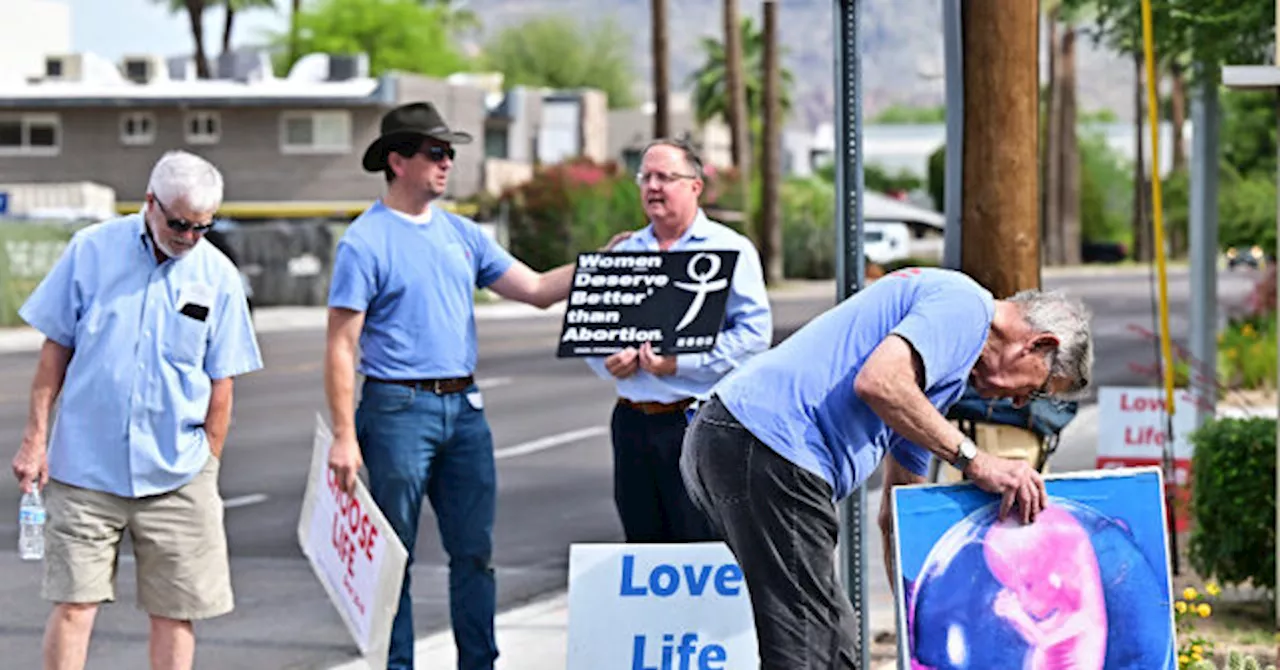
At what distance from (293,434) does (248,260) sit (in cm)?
2883

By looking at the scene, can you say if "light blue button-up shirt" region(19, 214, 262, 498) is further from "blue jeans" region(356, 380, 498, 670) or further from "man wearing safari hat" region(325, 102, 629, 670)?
"blue jeans" region(356, 380, 498, 670)

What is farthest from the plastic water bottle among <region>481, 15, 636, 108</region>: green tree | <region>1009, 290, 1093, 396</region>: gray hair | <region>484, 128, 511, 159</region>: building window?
<region>481, 15, 636, 108</region>: green tree

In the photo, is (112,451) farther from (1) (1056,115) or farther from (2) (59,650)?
(1) (1056,115)

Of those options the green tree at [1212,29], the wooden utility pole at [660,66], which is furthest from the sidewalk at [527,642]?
the wooden utility pole at [660,66]

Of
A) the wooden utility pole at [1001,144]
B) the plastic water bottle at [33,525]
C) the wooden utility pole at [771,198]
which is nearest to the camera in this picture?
the plastic water bottle at [33,525]

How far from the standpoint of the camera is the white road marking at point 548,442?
18828mm

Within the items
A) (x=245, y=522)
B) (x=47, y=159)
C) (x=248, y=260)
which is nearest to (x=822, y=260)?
(x=47, y=159)

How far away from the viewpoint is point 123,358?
713 centimetres

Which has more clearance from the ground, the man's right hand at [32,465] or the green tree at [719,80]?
the green tree at [719,80]

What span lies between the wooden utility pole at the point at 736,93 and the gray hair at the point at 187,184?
56256mm

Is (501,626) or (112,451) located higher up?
(112,451)

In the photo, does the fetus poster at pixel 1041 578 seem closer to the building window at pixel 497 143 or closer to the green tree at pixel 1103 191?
the building window at pixel 497 143

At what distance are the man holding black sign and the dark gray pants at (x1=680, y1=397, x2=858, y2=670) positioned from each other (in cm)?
→ 194

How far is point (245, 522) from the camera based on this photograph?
14.1 m
